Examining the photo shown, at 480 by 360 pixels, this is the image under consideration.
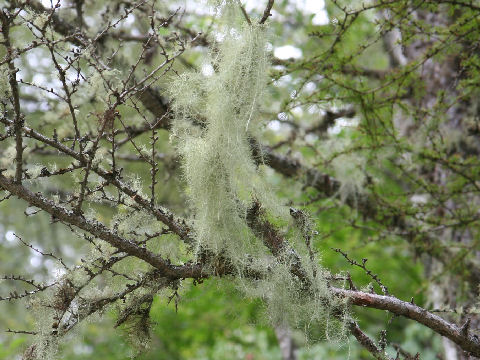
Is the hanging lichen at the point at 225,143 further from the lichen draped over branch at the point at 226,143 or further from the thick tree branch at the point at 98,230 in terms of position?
the thick tree branch at the point at 98,230

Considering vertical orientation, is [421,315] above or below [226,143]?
below

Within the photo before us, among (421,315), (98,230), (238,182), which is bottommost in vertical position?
(421,315)

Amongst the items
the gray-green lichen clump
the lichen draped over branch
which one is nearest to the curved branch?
the gray-green lichen clump

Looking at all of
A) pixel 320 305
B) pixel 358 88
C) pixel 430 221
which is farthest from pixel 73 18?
pixel 430 221

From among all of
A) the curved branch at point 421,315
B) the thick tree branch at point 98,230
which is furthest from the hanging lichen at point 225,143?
the curved branch at point 421,315

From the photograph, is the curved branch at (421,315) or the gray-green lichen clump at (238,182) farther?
the curved branch at (421,315)

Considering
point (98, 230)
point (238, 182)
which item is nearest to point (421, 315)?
point (238, 182)

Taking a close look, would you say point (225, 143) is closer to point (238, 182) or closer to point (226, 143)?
point (226, 143)

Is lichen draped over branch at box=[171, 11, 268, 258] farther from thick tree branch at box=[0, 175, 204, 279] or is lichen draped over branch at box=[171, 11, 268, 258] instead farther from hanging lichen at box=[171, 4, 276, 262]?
thick tree branch at box=[0, 175, 204, 279]
